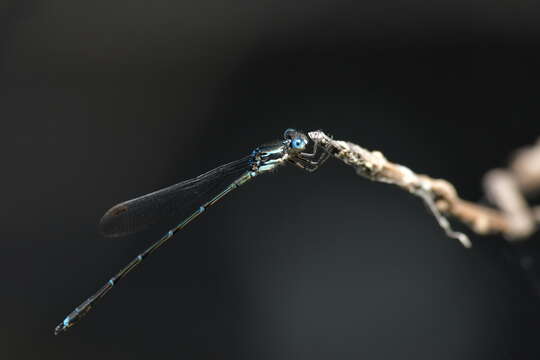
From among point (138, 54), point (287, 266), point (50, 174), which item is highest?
point (138, 54)

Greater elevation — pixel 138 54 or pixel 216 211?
pixel 138 54

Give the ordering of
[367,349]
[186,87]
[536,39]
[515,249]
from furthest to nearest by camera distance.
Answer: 1. [186,87]
2. [536,39]
3. [367,349]
4. [515,249]

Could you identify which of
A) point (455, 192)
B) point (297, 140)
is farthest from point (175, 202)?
point (455, 192)

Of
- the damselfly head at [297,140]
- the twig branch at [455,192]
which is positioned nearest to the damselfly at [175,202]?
the damselfly head at [297,140]

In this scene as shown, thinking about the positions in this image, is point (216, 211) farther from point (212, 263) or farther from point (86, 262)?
point (86, 262)

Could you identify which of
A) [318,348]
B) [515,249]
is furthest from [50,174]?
[515,249]

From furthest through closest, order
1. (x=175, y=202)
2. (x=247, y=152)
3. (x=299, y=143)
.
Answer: (x=247, y=152), (x=175, y=202), (x=299, y=143)

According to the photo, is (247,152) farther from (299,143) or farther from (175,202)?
(299,143)
